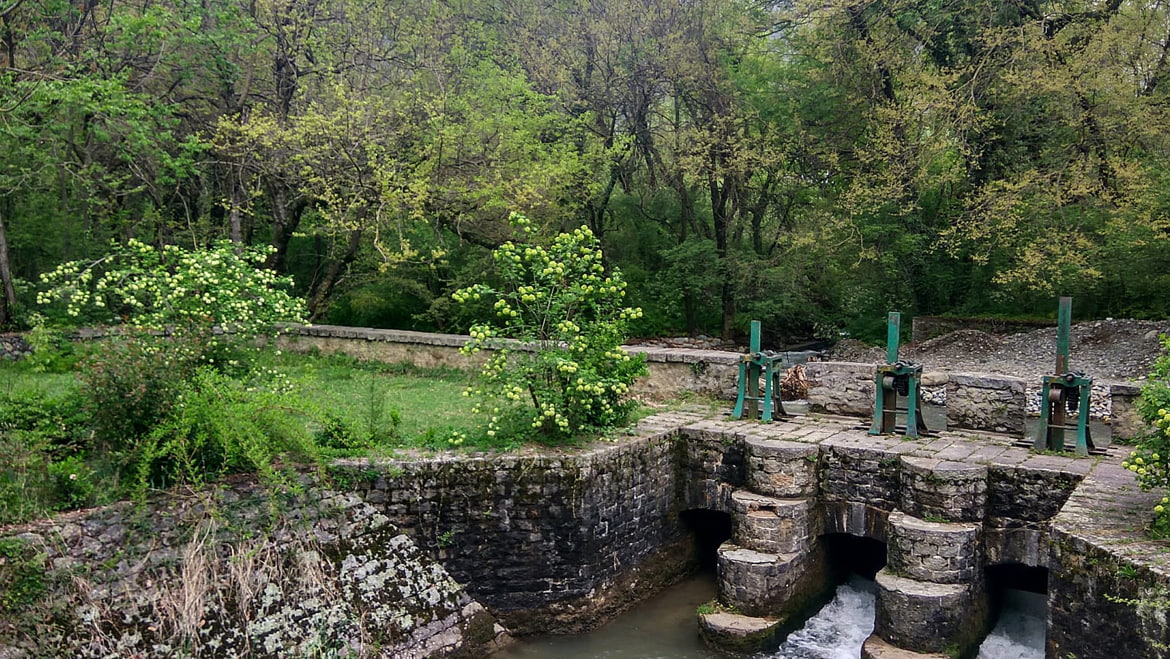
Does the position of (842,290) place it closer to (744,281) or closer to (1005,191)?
(744,281)

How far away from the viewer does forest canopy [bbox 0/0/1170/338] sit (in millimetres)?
13211

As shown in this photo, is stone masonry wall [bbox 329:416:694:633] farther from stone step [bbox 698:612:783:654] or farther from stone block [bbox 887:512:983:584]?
stone block [bbox 887:512:983:584]

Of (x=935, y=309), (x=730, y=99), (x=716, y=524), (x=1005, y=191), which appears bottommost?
(x=716, y=524)

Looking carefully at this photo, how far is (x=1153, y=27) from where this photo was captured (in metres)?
13.2

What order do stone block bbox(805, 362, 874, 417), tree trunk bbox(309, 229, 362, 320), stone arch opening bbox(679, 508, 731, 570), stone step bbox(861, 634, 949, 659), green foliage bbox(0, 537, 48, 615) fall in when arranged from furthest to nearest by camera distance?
tree trunk bbox(309, 229, 362, 320) < stone block bbox(805, 362, 874, 417) < stone arch opening bbox(679, 508, 731, 570) < stone step bbox(861, 634, 949, 659) < green foliage bbox(0, 537, 48, 615)

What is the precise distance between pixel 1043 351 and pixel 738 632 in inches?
387

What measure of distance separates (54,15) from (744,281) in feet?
45.0

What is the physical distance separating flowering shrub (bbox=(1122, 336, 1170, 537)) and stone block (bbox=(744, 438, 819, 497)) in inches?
119

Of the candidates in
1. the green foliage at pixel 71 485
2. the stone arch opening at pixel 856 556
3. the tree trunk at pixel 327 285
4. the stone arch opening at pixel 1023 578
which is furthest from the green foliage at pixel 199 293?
the stone arch opening at pixel 1023 578

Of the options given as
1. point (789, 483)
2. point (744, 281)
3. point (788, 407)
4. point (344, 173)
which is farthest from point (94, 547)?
point (744, 281)

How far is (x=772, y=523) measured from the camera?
8.07 meters

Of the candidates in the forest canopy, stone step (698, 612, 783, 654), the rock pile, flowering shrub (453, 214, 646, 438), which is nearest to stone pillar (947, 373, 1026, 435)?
stone step (698, 612, 783, 654)

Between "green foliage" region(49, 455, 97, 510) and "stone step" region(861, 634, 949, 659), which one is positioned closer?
"green foliage" region(49, 455, 97, 510)

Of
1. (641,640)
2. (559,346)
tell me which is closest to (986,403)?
(641,640)
